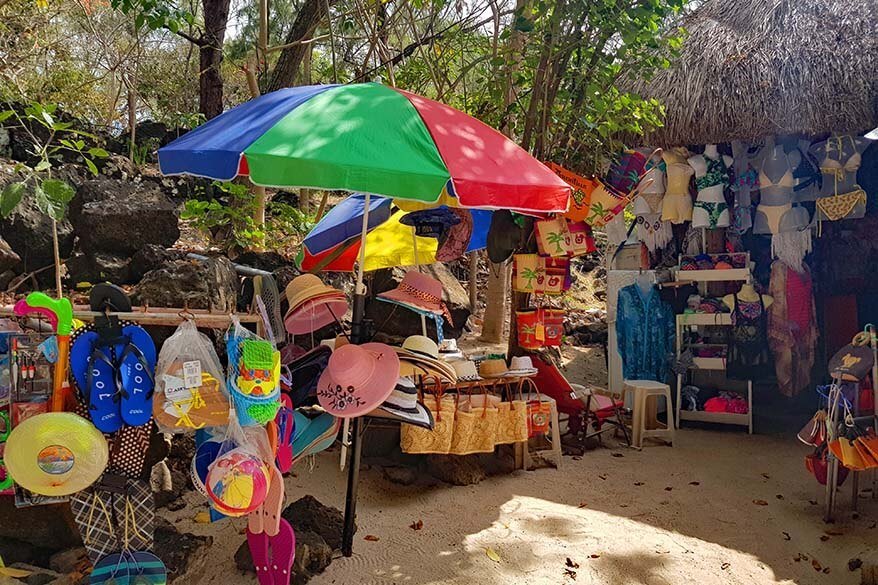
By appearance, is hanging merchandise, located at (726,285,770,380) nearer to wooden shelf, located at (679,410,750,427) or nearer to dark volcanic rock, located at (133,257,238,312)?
wooden shelf, located at (679,410,750,427)

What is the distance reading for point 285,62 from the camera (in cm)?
765

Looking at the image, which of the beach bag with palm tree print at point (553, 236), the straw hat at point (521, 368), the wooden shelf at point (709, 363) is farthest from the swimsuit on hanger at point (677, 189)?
the straw hat at point (521, 368)

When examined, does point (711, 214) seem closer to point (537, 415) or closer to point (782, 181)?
point (782, 181)

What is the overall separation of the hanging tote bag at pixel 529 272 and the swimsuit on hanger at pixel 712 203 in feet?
7.74

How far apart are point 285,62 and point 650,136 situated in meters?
4.14

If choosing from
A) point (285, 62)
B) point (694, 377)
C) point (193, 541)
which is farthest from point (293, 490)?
point (285, 62)

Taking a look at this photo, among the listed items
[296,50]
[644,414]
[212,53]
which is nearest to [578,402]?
[644,414]

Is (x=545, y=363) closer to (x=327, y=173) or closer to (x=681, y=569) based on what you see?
(x=681, y=569)

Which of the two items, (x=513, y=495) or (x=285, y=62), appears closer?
(x=513, y=495)

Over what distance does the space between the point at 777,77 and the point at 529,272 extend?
318 centimetres

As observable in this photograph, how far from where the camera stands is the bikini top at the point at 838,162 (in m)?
6.05

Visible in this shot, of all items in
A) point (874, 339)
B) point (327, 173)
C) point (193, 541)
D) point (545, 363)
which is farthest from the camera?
point (545, 363)

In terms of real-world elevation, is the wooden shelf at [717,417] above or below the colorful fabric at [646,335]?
below

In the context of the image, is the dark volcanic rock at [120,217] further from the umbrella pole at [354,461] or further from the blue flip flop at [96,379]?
the blue flip flop at [96,379]
